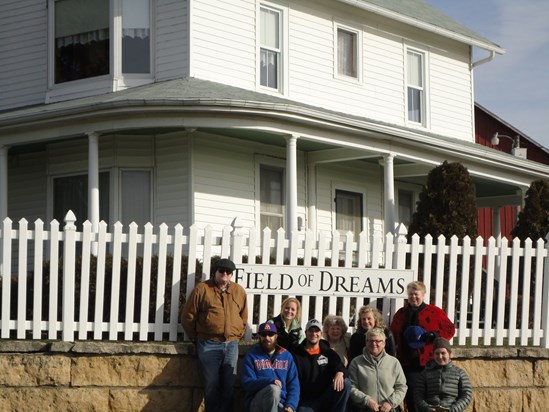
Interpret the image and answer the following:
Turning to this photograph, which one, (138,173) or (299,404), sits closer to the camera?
(299,404)

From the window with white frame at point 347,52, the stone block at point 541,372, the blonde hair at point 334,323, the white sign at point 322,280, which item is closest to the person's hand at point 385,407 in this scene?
the blonde hair at point 334,323

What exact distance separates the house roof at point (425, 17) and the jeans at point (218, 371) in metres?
11.9

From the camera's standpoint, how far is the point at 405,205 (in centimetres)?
2377

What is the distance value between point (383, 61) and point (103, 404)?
13.5 meters

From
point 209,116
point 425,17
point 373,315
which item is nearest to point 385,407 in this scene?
point 373,315

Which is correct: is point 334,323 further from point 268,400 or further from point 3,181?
point 3,181

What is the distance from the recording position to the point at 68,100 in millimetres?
19609

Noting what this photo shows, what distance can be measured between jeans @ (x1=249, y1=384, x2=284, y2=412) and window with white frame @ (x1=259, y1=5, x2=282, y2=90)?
1075 centimetres

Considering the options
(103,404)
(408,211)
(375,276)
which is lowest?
(103,404)

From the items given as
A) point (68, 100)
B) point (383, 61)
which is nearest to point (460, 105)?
point (383, 61)

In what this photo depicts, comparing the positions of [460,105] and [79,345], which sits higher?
[460,105]

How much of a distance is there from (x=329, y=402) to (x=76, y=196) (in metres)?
10.3

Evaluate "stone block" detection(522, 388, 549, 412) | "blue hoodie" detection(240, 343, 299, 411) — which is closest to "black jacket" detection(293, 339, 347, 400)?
"blue hoodie" detection(240, 343, 299, 411)

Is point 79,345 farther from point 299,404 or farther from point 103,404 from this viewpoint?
point 299,404
